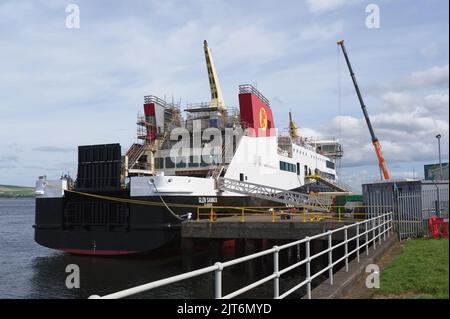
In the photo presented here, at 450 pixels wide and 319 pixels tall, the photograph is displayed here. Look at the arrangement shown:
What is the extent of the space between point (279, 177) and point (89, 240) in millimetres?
15694

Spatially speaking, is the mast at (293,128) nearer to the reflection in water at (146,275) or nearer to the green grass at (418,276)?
the reflection in water at (146,275)

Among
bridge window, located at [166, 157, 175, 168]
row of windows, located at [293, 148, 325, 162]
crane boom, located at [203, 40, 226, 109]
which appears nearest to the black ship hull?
bridge window, located at [166, 157, 175, 168]

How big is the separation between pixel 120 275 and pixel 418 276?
13757 mm

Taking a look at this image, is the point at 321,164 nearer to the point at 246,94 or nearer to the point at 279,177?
the point at 279,177

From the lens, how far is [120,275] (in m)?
19.2

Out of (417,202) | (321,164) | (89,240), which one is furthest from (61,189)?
(321,164)

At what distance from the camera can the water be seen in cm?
1697

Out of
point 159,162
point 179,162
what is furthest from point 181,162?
point 159,162

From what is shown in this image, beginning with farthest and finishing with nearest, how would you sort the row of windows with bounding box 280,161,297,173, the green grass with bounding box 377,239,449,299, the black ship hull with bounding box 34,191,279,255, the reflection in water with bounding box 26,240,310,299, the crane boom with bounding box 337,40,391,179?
the crane boom with bounding box 337,40,391,179, the row of windows with bounding box 280,161,297,173, the black ship hull with bounding box 34,191,279,255, the reflection in water with bounding box 26,240,310,299, the green grass with bounding box 377,239,449,299

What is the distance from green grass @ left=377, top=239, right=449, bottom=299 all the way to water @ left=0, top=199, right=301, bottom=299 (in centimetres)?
635

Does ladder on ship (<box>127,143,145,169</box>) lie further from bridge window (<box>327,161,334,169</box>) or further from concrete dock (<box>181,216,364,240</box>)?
bridge window (<box>327,161,334,169</box>)

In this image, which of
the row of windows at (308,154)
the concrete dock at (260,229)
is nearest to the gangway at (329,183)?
the row of windows at (308,154)

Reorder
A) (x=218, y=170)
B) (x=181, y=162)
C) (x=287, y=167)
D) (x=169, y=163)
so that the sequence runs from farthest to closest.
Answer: (x=287, y=167) → (x=169, y=163) → (x=181, y=162) → (x=218, y=170)

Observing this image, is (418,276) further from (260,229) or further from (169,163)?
(169,163)
